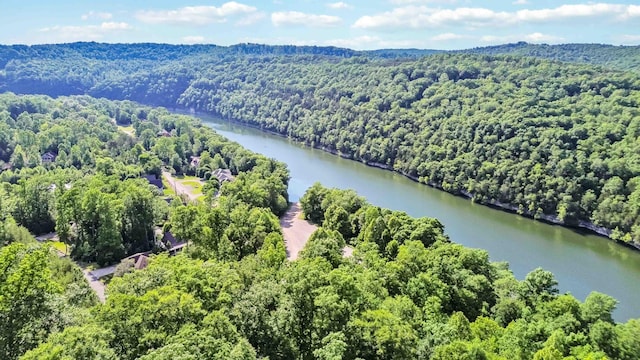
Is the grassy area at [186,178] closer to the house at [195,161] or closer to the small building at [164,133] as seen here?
the house at [195,161]

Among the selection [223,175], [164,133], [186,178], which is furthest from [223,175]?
[164,133]

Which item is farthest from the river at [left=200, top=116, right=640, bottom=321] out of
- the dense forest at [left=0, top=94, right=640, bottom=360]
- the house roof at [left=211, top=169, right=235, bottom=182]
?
the dense forest at [left=0, top=94, right=640, bottom=360]

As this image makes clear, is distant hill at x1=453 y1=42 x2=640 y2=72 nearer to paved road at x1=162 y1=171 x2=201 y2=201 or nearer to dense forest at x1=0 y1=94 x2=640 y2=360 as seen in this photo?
paved road at x1=162 y1=171 x2=201 y2=201

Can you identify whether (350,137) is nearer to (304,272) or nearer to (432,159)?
(432,159)

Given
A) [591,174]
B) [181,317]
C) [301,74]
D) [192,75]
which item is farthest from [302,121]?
[181,317]

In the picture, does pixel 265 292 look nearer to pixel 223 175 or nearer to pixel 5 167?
pixel 223 175
